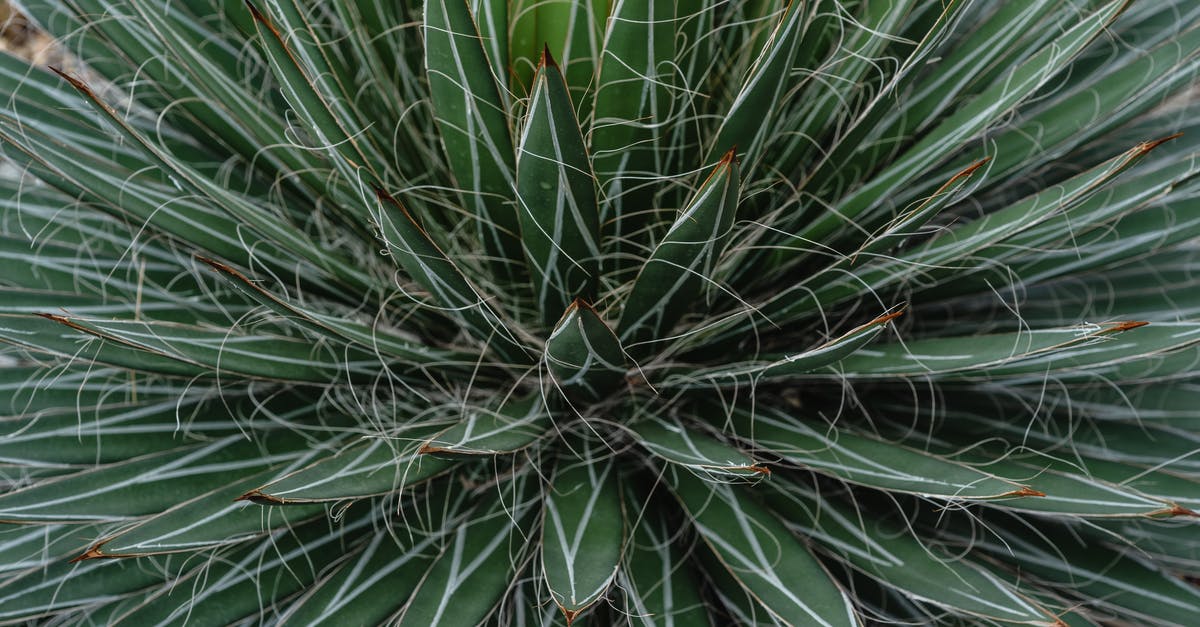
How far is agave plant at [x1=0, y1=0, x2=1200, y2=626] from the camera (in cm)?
85

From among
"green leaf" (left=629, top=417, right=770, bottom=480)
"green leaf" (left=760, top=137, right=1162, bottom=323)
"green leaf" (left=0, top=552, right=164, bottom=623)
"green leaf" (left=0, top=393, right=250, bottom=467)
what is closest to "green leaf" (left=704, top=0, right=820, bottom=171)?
"green leaf" (left=760, top=137, right=1162, bottom=323)

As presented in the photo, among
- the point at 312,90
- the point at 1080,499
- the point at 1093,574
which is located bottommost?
the point at 1093,574

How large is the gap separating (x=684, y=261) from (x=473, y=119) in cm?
27

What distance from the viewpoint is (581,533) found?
0.86 m

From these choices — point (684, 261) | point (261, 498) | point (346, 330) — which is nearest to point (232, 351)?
point (346, 330)

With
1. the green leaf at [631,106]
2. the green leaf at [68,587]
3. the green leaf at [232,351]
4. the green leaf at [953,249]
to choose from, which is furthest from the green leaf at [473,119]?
the green leaf at [68,587]

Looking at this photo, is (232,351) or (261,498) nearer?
(261,498)

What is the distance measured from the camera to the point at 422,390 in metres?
1.07

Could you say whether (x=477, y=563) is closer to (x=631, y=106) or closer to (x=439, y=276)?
(x=439, y=276)

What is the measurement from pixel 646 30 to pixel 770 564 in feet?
1.79

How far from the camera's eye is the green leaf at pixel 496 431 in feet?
2.52

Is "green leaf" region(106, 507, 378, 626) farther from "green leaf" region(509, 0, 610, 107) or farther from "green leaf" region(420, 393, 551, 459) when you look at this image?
"green leaf" region(509, 0, 610, 107)

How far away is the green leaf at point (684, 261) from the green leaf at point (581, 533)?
0.16 meters

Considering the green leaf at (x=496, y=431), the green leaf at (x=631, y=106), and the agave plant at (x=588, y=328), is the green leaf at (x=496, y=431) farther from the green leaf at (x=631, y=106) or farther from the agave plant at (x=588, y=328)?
the green leaf at (x=631, y=106)
